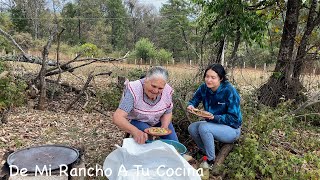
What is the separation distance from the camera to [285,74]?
648cm

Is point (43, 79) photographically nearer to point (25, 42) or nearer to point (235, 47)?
point (235, 47)

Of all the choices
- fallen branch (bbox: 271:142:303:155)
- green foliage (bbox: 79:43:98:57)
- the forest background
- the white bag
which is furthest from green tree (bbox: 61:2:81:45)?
the white bag

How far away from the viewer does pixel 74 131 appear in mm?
4758

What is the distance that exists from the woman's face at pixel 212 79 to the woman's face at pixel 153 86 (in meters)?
0.53

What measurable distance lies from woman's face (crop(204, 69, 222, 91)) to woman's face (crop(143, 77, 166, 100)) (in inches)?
21.0

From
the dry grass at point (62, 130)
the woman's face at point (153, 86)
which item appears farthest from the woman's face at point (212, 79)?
the dry grass at point (62, 130)

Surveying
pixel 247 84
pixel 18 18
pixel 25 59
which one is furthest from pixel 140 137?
pixel 18 18

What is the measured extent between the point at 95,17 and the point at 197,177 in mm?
40401

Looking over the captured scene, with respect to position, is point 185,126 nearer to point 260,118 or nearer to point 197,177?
point 260,118

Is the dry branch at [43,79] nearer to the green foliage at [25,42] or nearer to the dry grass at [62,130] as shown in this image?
the dry grass at [62,130]

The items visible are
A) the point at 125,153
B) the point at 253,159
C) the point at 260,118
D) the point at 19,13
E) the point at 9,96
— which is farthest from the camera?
the point at 19,13

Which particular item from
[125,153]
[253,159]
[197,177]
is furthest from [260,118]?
[125,153]

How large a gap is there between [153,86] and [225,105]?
844 millimetres

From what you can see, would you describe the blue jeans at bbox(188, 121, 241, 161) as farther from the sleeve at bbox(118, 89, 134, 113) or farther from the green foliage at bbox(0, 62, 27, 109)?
the green foliage at bbox(0, 62, 27, 109)
